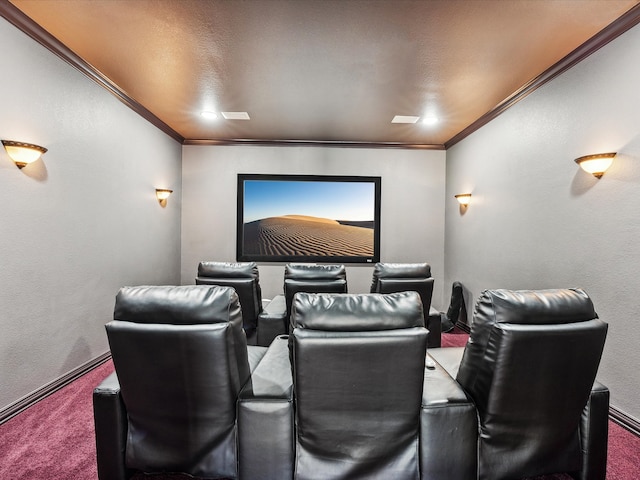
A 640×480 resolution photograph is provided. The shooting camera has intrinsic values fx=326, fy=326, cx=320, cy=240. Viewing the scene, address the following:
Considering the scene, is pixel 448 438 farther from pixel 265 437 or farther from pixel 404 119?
pixel 404 119

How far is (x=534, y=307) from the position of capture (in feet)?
4.18

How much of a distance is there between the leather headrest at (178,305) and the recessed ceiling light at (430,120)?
3.62 meters

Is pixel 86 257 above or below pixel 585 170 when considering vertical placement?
below

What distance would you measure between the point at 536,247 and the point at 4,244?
4138 millimetres

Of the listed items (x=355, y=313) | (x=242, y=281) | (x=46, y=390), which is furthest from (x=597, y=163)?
(x=46, y=390)

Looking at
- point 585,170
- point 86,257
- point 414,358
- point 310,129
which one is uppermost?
point 310,129

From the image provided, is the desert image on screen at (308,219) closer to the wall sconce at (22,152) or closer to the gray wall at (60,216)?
the gray wall at (60,216)

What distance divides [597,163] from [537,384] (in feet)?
6.01

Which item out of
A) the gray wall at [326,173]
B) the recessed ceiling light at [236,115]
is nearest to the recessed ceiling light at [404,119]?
the gray wall at [326,173]

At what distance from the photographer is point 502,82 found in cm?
310

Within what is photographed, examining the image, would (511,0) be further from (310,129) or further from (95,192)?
(95,192)

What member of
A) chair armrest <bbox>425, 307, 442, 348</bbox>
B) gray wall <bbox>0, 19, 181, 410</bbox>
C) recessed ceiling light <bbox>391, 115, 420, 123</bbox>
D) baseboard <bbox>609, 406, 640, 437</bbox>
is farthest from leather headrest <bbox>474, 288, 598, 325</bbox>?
recessed ceiling light <bbox>391, 115, 420, 123</bbox>

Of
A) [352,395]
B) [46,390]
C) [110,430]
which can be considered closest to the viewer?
[352,395]

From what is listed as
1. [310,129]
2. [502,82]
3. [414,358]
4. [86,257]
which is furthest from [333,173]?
[414,358]
